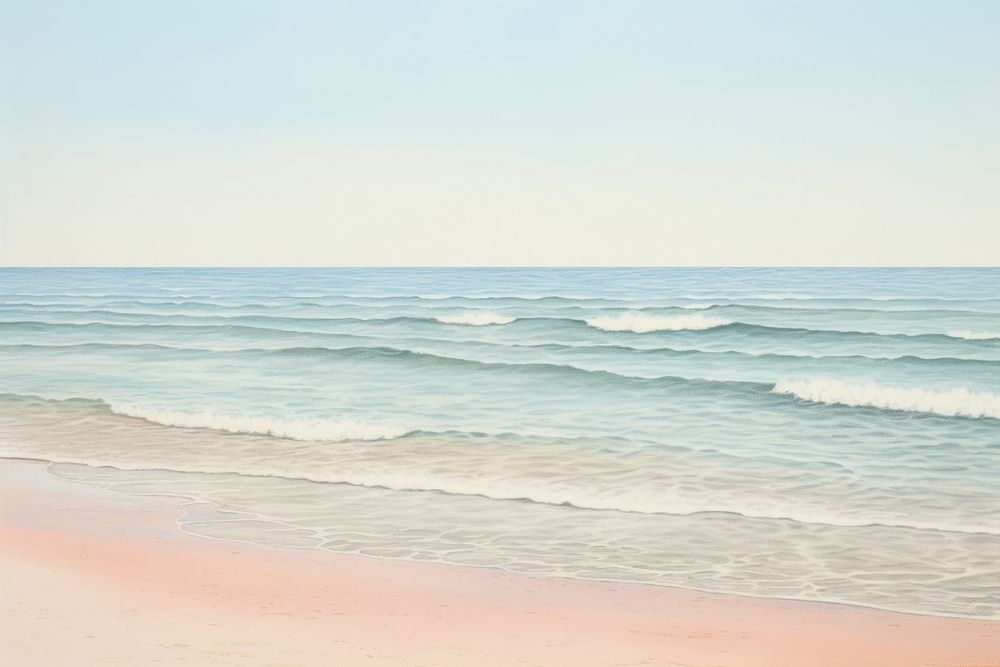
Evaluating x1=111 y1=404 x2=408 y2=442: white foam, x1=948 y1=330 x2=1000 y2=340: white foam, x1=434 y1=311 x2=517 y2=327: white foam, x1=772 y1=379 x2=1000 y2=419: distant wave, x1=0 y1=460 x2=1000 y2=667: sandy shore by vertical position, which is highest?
x1=434 y1=311 x2=517 y2=327: white foam

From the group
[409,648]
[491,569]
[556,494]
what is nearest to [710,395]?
[556,494]

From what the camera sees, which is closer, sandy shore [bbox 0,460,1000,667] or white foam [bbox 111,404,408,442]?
sandy shore [bbox 0,460,1000,667]

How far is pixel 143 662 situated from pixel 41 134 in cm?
725

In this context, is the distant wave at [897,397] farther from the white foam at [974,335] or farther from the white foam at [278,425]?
the white foam at [278,425]

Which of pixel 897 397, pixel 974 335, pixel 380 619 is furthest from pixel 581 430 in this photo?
pixel 974 335

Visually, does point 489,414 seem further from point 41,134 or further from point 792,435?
point 41,134

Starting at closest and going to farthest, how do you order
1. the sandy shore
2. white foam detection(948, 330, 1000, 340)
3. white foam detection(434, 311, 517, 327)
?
1. the sandy shore
2. white foam detection(948, 330, 1000, 340)
3. white foam detection(434, 311, 517, 327)

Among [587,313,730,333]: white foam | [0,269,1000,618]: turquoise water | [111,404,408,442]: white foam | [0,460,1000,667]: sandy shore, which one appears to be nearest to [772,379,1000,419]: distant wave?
[0,269,1000,618]: turquoise water

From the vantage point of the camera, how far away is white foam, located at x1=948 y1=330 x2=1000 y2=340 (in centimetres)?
1012

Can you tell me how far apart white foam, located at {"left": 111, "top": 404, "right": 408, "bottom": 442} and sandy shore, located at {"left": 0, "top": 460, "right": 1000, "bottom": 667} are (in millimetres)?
2398

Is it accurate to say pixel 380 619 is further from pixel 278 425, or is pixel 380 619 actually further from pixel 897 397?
pixel 897 397

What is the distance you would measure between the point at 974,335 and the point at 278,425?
7.99 metres

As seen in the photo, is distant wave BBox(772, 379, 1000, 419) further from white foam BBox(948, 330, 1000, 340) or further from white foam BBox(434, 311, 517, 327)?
white foam BBox(434, 311, 517, 327)

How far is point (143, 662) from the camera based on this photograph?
2.20 m
